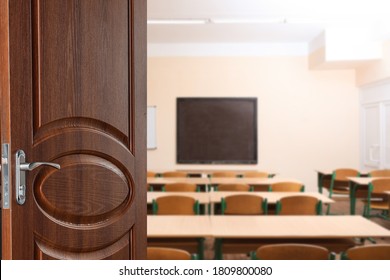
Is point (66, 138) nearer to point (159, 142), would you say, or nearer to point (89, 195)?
point (89, 195)

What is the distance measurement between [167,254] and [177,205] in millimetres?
1731

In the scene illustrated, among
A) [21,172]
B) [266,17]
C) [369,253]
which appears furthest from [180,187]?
[21,172]

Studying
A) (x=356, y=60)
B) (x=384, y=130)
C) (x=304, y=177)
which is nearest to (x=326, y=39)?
(x=356, y=60)

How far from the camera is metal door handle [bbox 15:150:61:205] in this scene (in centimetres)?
198

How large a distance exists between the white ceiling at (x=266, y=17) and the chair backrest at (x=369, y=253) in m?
4.87

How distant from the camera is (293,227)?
3.50 metres

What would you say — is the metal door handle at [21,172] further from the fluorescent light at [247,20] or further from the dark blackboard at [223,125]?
the dark blackboard at [223,125]

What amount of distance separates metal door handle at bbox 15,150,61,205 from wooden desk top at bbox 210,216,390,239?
157 centimetres

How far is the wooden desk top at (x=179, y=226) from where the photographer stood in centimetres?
332

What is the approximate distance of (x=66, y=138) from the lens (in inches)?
86.8

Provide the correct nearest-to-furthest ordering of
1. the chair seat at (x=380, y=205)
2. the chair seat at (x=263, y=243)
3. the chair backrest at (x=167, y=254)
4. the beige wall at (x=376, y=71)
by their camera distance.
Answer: the chair backrest at (x=167, y=254), the chair seat at (x=263, y=243), the chair seat at (x=380, y=205), the beige wall at (x=376, y=71)

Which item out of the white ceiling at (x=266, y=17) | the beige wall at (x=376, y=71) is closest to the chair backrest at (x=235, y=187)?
the white ceiling at (x=266, y=17)

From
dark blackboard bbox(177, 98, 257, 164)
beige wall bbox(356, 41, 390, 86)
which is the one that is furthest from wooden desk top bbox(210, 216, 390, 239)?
dark blackboard bbox(177, 98, 257, 164)

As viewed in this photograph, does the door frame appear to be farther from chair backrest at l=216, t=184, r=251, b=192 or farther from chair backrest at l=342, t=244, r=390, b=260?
chair backrest at l=216, t=184, r=251, b=192
